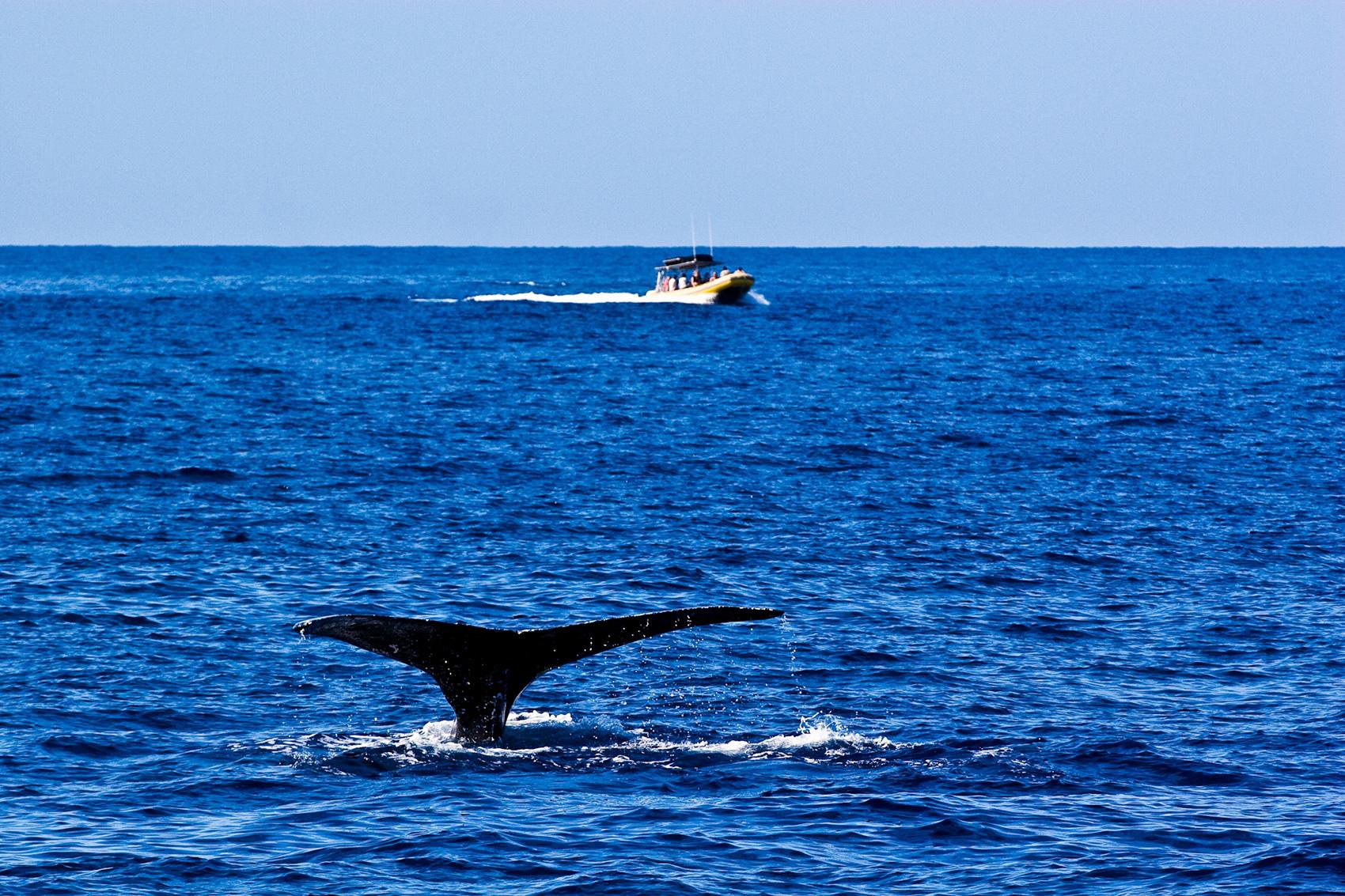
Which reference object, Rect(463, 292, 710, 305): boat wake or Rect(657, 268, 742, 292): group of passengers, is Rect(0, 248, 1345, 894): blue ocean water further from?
Rect(657, 268, 742, 292): group of passengers

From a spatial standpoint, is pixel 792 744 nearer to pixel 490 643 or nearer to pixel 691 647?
pixel 490 643

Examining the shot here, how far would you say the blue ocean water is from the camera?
14008 mm

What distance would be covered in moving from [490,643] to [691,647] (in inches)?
309

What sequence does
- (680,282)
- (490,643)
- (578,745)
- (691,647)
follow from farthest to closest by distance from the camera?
1. (680,282)
2. (691,647)
3. (578,745)
4. (490,643)

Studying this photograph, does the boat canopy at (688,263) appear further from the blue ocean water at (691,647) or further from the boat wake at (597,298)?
the blue ocean water at (691,647)

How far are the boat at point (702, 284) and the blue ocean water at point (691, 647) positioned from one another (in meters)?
52.4

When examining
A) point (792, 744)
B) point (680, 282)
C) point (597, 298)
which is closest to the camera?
point (792, 744)

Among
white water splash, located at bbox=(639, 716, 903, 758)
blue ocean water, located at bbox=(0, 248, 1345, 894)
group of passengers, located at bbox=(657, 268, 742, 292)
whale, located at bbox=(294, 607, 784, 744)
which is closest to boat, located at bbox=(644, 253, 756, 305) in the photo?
group of passengers, located at bbox=(657, 268, 742, 292)

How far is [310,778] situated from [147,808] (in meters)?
1.52

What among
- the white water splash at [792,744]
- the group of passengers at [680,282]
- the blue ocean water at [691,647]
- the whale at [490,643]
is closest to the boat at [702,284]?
the group of passengers at [680,282]

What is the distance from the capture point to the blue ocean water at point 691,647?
46.0 ft

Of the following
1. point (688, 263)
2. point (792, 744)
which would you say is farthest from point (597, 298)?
point (792, 744)

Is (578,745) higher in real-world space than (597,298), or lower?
lower

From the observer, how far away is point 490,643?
14.9 metres
